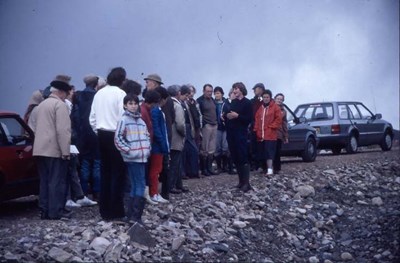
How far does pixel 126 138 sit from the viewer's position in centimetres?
873

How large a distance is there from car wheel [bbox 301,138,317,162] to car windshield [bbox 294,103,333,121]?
1993mm

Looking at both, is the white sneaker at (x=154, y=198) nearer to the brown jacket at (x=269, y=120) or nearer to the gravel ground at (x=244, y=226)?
the gravel ground at (x=244, y=226)

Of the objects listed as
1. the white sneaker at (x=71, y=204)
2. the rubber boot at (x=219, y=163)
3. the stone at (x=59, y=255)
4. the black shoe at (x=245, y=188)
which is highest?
the rubber boot at (x=219, y=163)

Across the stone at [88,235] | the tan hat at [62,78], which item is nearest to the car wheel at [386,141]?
the tan hat at [62,78]

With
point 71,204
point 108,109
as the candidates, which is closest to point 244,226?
point 71,204

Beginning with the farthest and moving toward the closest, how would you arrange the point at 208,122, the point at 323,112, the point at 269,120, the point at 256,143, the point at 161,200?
the point at 323,112, the point at 256,143, the point at 208,122, the point at 269,120, the point at 161,200

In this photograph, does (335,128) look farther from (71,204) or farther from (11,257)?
(11,257)

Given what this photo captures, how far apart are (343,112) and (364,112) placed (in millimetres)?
1718

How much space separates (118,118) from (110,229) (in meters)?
1.53

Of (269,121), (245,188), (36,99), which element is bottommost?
(245,188)

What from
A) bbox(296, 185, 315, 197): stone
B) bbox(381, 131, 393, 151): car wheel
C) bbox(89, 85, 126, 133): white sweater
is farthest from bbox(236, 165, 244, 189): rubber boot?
bbox(381, 131, 393, 151): car wheel

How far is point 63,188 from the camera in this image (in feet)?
31.0

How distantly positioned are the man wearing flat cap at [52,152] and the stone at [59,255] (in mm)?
1624

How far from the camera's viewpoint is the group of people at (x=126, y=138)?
893cm
